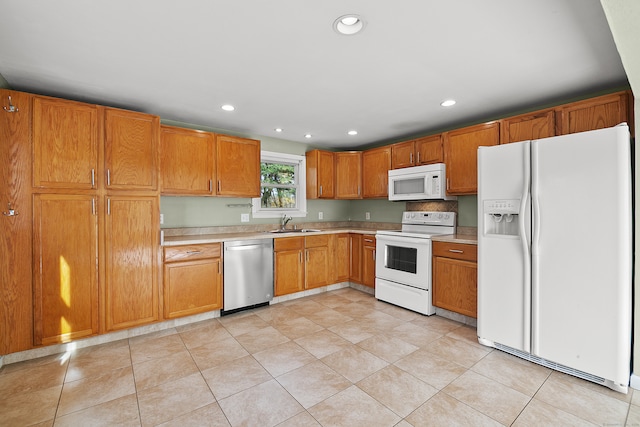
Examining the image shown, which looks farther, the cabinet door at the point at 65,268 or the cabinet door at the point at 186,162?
the cabinet door at the point at 186,162

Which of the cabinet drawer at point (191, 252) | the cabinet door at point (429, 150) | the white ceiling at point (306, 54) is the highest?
the white ceiling at point (306, 54)

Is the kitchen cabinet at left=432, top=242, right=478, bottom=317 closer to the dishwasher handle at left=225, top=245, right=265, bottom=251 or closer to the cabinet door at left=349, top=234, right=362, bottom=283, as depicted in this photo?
the cabinet door at left=349, top=234, right=362, bottom=283

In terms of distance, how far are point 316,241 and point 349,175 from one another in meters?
1.30

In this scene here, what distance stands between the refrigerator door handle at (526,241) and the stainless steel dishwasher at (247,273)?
2.66 m

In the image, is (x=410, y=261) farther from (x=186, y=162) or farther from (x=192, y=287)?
(x=186, y=162)

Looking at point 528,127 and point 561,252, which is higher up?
point 528,127

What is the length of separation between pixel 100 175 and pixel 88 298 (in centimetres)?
111

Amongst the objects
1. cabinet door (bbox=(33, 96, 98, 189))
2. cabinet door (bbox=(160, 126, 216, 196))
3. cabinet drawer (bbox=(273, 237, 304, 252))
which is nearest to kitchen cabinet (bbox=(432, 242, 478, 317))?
cabinet drawer (bbox=(273, 237, 304, 252))

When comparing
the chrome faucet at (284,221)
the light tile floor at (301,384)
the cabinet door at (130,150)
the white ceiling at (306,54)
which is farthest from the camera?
the chrome faucet at (284,221)

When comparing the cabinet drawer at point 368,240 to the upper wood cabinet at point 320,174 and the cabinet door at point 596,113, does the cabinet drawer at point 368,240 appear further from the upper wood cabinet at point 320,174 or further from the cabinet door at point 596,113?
the cabinet door at point 596,113

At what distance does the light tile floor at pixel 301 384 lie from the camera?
1757 mm

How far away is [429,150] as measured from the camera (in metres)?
3.79

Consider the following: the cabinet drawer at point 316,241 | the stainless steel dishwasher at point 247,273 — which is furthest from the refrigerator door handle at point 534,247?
the stainless steel dishwasher at point 247,273

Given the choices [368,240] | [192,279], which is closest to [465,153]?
[368,240]
